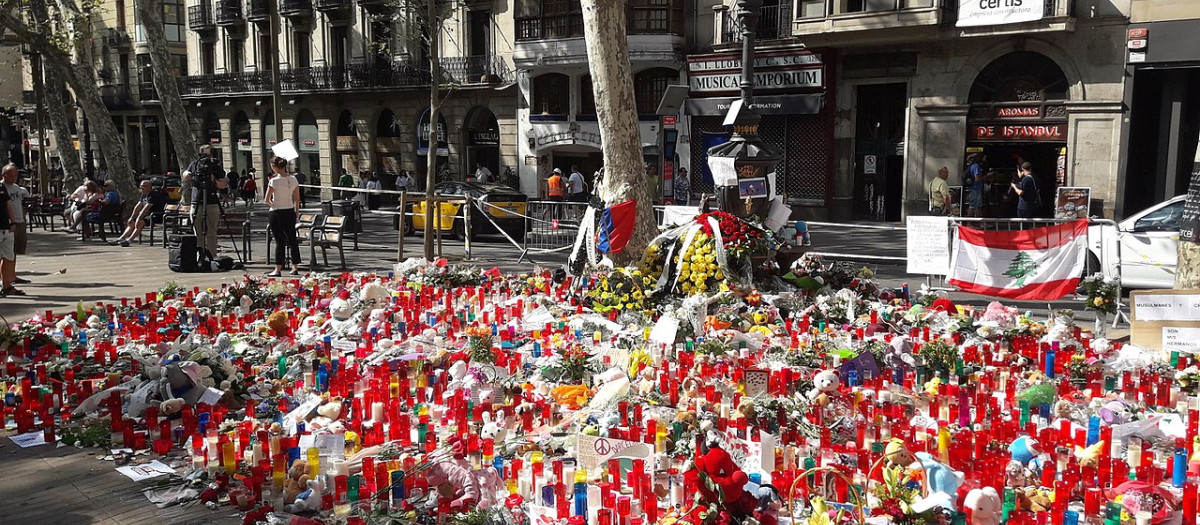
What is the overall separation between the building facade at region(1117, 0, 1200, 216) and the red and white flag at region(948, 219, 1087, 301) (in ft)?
36.2

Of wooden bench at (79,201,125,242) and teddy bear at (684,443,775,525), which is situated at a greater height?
wooden bench at (79,201,125,242)

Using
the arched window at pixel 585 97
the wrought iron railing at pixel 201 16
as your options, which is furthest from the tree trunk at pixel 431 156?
the wrought iron railing at pixel 201 16

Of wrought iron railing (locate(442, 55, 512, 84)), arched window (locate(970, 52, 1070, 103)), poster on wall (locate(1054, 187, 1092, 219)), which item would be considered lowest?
poster on wall (locate(1054, 187, 1092, 219))

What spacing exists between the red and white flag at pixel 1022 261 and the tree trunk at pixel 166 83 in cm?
1669

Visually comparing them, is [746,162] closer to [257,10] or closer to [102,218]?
[102,218]

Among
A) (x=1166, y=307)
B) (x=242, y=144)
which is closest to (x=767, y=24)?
(x=1166, y=307)

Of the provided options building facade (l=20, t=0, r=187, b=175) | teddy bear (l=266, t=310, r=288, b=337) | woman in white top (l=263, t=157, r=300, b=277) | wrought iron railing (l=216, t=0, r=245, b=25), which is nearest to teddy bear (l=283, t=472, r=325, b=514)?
teddy bear (l=266, t=310, r=288, b=337)

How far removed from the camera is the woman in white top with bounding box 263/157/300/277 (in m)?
12.4

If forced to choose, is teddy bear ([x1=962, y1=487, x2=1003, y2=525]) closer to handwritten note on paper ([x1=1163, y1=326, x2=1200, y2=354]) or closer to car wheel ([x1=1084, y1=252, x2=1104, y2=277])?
handwritten note on paper ([x1=1163, y1=326, x2=1200, y2=354])

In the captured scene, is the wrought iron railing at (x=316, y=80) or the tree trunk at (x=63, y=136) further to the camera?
the wrought iron railing at (x=316, y=80)

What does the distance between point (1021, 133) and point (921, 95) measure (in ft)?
7.81

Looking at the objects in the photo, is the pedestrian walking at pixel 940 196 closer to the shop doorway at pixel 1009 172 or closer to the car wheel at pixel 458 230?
the shop doorway at pixel 1009 172

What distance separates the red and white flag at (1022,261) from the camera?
375 inches

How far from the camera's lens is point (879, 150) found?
23344 mm
